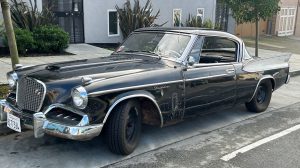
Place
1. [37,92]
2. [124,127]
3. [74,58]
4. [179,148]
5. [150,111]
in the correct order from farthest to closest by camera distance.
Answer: [74,58], [179,148], [150,111], [124,127], [37,92]

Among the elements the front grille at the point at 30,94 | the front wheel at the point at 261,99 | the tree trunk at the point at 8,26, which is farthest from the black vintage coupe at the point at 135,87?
the tree trunk at the point at 8,26

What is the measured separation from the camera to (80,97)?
3756mm

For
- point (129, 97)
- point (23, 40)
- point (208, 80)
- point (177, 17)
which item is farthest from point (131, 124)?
point (177, 17)

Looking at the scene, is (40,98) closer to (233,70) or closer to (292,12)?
(233,70)

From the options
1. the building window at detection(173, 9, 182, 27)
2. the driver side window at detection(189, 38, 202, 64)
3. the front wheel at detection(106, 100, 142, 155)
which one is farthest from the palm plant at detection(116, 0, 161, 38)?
the front wheel at detection(106, 100, 142, 155)

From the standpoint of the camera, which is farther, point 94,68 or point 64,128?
point 94,68

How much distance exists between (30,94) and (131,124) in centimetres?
124

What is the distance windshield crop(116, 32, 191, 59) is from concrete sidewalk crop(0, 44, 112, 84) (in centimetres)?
300

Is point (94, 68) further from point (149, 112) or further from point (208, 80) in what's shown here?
point (208, 80)

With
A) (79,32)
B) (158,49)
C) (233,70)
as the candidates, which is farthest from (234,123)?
(79,32)

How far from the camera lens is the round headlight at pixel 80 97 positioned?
3750 mm

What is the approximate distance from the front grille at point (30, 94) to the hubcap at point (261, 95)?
4.07 m

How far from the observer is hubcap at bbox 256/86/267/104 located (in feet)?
21.5

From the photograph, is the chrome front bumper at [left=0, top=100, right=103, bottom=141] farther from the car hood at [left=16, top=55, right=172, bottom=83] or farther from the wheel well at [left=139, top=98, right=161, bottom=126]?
the wheel well at [left=139, top=98, right=161, bottom=126]
